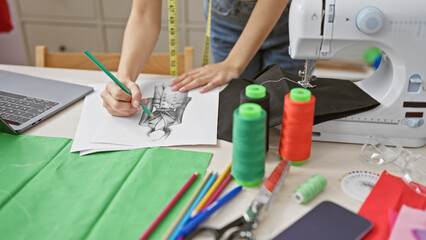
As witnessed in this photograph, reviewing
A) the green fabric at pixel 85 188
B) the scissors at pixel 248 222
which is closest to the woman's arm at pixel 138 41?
the green fabric at pixel 85 188

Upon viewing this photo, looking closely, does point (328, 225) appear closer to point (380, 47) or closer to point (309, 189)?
point (309, 189)

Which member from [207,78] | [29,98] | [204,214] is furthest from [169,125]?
[29,98]

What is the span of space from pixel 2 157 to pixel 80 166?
0.20 metres

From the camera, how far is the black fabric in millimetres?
942

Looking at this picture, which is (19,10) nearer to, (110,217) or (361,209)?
(110,217)

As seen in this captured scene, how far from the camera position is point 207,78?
1.24 metres

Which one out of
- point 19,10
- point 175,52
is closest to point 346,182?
point 175,52

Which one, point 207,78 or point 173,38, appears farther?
point 173,38

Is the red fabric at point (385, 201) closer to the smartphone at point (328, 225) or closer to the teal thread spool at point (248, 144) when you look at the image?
the smartphone at point (328, 225)

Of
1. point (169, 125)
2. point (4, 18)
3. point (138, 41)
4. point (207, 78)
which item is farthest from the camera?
point (4, 18)

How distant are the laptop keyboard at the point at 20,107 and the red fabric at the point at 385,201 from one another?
0.90m

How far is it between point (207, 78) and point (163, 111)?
0.22 metres

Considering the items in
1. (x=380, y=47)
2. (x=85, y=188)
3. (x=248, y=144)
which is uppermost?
(x=380, y=47)

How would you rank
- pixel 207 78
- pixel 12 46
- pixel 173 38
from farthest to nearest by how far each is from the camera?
1. pixel 12 46
2. pixel 173 38
3. pixel 207 78
